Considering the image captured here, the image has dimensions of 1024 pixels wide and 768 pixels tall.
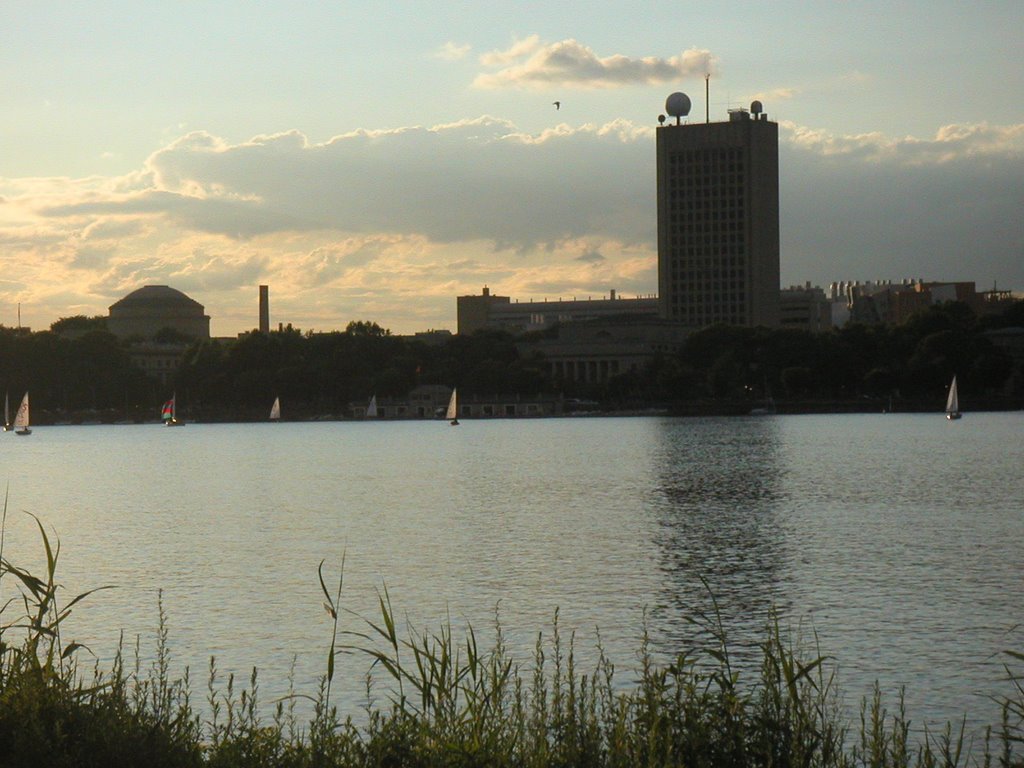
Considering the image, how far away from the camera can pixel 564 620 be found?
30.3 meters

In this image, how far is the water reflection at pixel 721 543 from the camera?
30641 millimetres

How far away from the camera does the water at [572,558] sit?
27000mm

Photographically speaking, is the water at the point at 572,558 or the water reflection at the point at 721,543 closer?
the water at the point at 572,558

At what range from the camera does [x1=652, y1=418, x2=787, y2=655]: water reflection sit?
30641 millimetres

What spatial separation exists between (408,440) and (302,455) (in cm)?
3998

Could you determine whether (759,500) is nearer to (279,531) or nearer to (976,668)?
(279,531)

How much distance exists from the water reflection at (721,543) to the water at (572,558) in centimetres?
12

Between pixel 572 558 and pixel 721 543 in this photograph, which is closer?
pixel 572 558

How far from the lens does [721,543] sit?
45906mm

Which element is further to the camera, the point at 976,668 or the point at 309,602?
the point at 309,602

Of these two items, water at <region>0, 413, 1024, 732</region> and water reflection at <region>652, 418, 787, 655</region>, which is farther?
water reflection at <region>652, 418, 787, 655</region>

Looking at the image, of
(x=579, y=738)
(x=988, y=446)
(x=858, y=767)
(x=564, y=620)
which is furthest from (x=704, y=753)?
(x=988, y=446)

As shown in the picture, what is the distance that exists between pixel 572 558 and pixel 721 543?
6249 millimetres

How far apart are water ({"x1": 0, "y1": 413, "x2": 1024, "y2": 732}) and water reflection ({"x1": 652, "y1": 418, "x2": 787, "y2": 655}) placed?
0.41 feet
